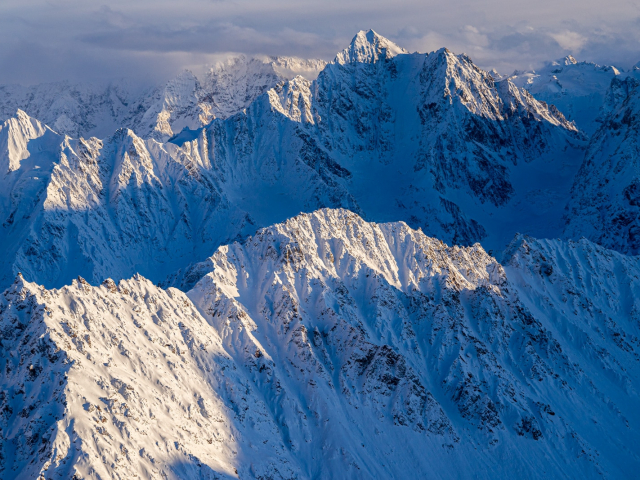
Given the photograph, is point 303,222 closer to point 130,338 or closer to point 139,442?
point 130,338

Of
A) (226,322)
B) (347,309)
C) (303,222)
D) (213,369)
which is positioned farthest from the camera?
(303,222)

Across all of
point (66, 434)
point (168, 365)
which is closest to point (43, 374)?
point (66, 434)

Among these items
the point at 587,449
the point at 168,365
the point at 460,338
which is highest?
the point at 168,365

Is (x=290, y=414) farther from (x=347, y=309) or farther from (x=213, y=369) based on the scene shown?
(x=347, y=309)

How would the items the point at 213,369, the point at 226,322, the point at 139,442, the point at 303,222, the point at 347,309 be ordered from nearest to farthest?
the point at 139,442, the point at 213,369, the point at 226,322, the point at 347,309, the point at 303,222

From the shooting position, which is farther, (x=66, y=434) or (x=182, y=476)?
(x=182, y=476)

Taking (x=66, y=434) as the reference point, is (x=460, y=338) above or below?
below

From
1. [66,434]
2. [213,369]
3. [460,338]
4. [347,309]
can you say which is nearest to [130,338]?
[213,369]
